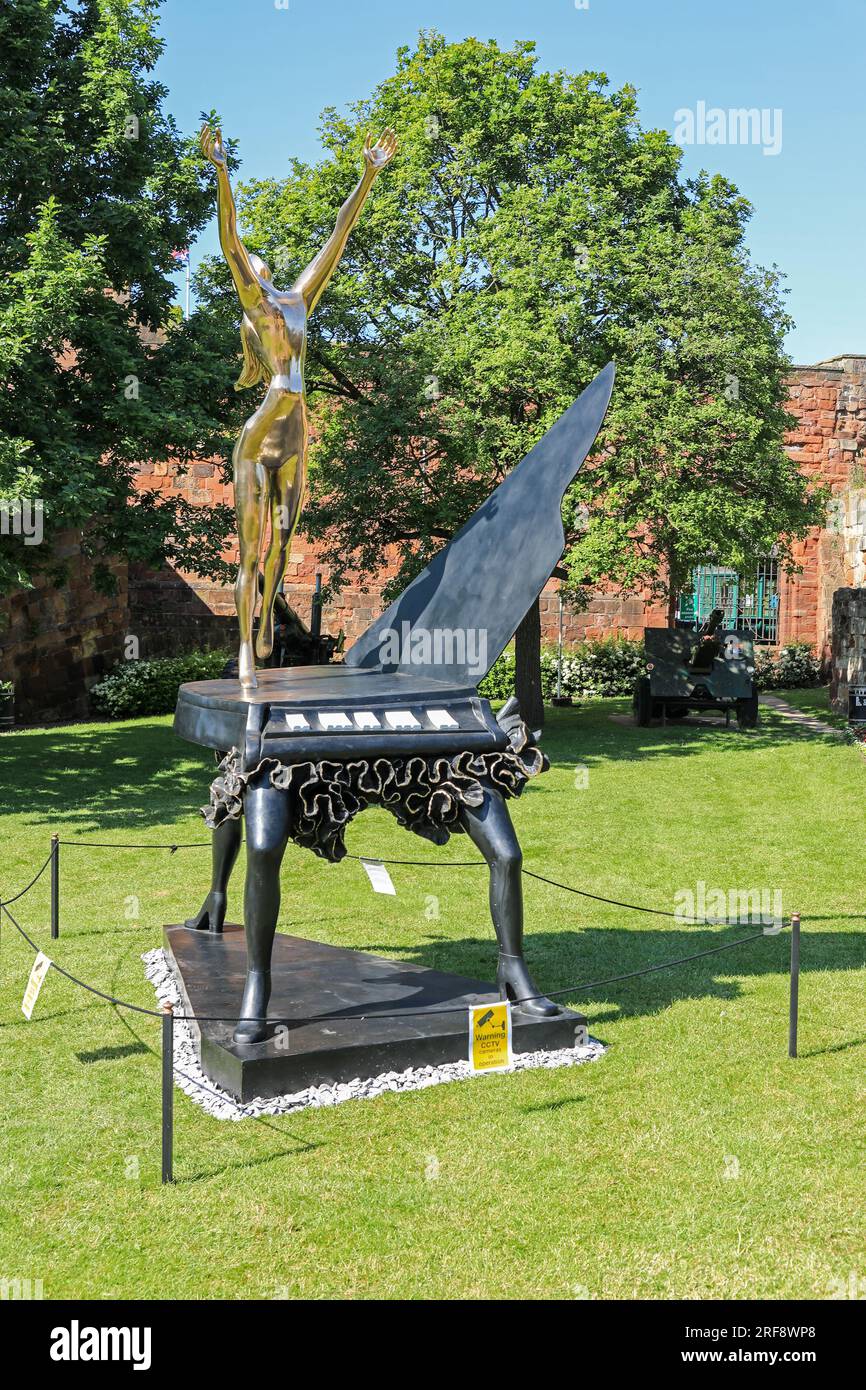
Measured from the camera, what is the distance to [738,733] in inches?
706

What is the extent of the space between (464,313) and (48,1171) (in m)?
13.3

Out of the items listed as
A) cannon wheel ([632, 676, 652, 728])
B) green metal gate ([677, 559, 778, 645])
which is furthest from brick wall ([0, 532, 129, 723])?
green metal gate ([677, 559, 778, 645])

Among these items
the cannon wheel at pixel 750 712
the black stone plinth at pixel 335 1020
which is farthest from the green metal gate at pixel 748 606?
the black stone plinth at pixel 335 1020

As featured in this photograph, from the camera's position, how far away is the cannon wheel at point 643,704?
18.6 metres

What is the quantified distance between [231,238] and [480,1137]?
4160mm

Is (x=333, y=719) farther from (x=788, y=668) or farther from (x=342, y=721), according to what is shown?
(x=788, y=668)

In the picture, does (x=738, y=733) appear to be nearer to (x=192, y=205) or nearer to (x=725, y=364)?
(x=725, y=364)

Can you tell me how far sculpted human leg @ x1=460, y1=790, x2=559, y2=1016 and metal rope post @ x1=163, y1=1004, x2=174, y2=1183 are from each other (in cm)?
173

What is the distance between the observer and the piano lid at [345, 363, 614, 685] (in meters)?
6.44

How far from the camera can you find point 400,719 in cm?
594

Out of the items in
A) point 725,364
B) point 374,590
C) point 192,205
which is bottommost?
point 374,590

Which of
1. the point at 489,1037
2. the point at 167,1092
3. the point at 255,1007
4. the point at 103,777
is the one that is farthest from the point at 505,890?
the point at 103,777

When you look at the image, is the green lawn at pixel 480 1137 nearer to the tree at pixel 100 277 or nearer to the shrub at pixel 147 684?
the tree at pixel 100 277
